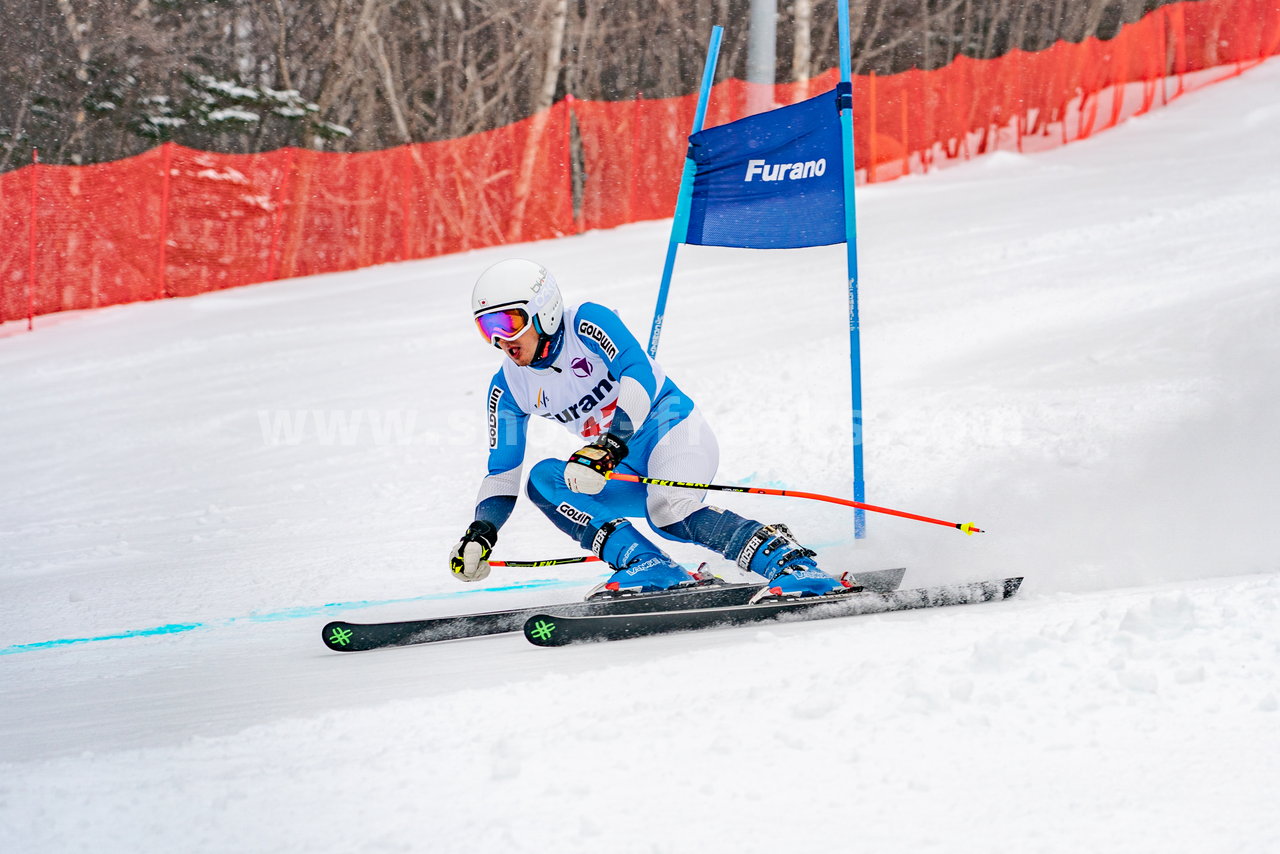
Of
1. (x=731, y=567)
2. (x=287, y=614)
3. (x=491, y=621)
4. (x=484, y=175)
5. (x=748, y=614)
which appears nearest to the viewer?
(x=748, y=614)

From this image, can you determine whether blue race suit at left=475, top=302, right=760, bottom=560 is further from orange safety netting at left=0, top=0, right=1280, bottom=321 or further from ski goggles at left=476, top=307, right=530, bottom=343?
orange safety netting at left=0, top=0, right=1280, bottom=321

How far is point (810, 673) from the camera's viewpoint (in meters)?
3.09

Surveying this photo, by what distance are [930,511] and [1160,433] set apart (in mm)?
1355

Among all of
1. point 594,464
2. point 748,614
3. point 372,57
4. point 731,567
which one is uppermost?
point 372,57

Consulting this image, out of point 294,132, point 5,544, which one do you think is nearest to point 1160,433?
point 5,544

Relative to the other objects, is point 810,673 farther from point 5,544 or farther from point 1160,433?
point 5,544

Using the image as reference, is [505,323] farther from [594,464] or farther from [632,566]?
[632,566]

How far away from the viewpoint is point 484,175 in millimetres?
15570

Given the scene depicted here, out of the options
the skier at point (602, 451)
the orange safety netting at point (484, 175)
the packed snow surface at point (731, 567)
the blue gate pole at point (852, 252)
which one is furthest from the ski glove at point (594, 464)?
the orange safety netting at point (484, 175)

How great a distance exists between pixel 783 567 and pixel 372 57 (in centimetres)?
2065

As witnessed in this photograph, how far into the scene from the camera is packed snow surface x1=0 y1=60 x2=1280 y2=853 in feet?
8.07

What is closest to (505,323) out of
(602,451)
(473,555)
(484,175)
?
(602,451)

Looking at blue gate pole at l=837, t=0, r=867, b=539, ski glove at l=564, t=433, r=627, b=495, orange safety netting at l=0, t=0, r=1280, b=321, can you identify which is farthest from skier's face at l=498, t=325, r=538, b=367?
orange safety netting at l=0, t=0, r=1280, b=321

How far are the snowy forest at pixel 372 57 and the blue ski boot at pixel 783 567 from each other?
15.5 m
